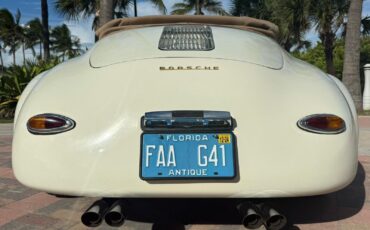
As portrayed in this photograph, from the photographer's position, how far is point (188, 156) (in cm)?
206

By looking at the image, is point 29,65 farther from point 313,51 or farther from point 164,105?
point 313,51

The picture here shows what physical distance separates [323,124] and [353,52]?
10790mm

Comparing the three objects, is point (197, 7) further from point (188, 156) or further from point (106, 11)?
point (188, 156)

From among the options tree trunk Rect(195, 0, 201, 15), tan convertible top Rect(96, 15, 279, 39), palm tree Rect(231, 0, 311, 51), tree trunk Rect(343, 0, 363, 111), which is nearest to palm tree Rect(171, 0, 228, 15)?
tree trunk Rect(195, 0, 201, 15)

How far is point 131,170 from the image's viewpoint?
2070 mm

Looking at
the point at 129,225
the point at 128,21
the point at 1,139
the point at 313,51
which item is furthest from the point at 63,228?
the point at 313,51

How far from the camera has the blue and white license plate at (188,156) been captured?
205 centimetres

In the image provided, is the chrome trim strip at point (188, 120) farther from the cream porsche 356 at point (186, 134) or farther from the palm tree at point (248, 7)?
the palm tree at point (248, 7)

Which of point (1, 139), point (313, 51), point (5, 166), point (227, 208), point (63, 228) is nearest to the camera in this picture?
point (63, 228)

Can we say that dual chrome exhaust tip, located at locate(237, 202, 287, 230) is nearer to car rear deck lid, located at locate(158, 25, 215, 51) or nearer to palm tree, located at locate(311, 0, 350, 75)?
car rear deck lid, located at locate(158, 25, 215, 51)

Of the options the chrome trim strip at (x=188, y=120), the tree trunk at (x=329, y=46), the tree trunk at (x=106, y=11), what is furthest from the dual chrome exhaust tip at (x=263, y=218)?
the tree trunk at (x=329, y=46)

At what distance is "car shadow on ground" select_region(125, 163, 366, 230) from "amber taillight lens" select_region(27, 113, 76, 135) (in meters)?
0.65

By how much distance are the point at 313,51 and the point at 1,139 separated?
110 ft

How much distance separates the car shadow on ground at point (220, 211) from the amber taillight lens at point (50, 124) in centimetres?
65
